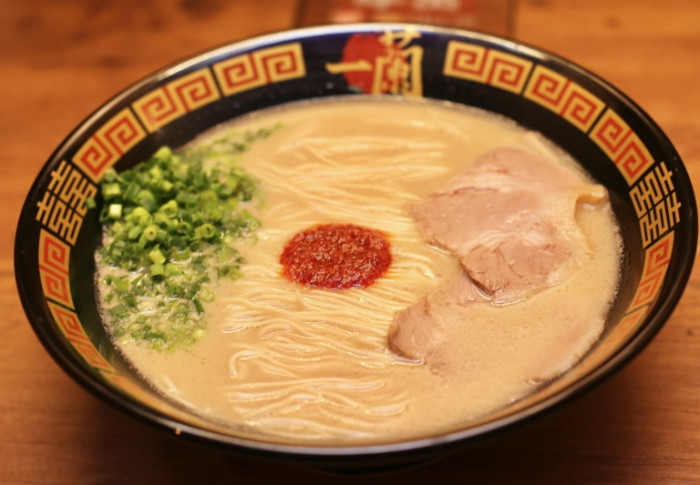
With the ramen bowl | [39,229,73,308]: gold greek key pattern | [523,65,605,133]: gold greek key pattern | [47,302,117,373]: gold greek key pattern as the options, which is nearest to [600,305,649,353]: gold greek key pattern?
the ramen bowl

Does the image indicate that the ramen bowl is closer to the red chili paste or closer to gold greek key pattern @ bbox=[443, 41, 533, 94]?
gold greek key pattern @ bbox=[443, 41, 533, 94]

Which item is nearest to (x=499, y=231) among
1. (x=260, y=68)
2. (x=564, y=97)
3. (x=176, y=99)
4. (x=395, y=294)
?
(x=395, y=294)

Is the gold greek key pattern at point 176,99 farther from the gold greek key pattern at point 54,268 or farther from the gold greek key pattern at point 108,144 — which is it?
the gold greek key pattern at point 54,268

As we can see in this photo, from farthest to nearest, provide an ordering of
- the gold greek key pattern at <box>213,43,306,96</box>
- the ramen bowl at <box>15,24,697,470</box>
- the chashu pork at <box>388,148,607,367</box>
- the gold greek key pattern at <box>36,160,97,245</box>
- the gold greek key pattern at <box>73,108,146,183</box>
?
the gold greek key pattern at <box>213,43,306,96</box>, the gold greek key pattern at <box>73,108,146,183</box>, the gold greek key pattern at <box>36,160,97,245</box>, the chashu pork at <box>388,148,607,367</box>, the ramen bowl at <box>15,24,697,470</box>

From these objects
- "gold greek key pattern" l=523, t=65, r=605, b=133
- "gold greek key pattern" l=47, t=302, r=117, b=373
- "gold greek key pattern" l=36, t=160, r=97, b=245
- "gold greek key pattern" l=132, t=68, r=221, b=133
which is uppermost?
"gold greek key pattern" l=523, t=65, r=605, b=133

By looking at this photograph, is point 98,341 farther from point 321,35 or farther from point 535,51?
point 535,51

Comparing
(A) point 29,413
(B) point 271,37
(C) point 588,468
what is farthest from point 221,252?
(C) point 588,468
